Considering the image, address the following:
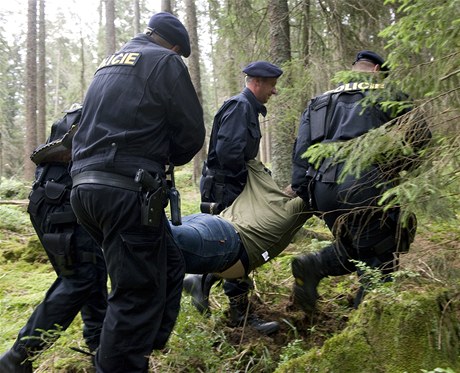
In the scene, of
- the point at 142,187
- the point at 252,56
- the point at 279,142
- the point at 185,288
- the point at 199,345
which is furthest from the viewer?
the point at 252,56

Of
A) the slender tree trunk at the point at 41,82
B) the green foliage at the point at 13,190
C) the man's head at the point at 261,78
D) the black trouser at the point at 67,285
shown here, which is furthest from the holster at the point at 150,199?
the slender tree trunk at the point at 41,82

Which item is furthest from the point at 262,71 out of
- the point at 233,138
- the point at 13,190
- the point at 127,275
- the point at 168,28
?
the point at 13,190

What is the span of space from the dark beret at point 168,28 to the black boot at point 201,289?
2.11 metres

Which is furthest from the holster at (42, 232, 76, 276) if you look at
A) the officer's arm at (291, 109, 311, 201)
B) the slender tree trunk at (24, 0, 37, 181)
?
the slender tree trunk at (24, 0, 37, 181)

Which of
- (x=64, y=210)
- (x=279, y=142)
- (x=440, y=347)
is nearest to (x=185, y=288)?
(x=64, y=210)

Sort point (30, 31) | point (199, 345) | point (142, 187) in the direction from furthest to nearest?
point (30, 31) < point (199, 345) < point (142, 187)

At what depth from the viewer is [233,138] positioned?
4.38 metres

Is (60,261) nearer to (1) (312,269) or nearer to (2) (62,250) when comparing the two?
(2) (62,250)

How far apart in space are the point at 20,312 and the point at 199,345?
2734 millimetres

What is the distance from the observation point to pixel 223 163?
4.45 m

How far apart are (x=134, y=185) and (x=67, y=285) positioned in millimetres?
1215

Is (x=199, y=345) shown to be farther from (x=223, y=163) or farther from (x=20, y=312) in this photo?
(x=20, y=312)

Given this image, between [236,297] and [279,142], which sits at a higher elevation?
[279,142]

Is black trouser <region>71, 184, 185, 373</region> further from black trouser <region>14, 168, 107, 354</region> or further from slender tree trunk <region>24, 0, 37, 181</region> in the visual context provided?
slender tree trunk <region>24, 0, 37, 181</region>
